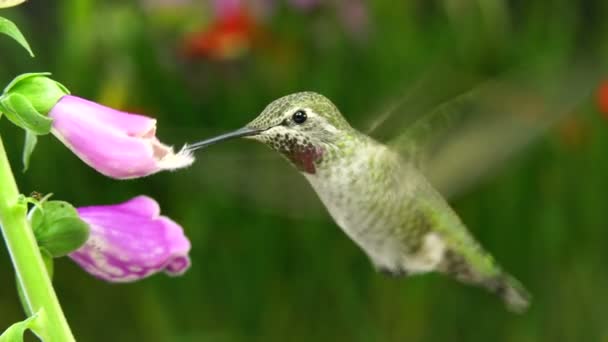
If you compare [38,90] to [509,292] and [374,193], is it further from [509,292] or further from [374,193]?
[509,292]

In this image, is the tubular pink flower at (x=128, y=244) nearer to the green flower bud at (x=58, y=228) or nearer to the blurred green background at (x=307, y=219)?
the green flower bud at (x=58, y=228)

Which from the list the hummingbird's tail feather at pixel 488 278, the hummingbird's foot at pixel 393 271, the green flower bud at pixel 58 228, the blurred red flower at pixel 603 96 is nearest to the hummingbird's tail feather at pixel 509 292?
the hummingbird's tail feather at pixel 488 278

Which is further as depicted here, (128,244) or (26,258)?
(128,244)

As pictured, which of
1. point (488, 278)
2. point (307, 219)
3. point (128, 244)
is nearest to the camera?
point (128, 244)

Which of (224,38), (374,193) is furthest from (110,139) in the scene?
(224,38)

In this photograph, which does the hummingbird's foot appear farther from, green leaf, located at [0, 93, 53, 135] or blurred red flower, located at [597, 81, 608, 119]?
blurred red flower, located at [597, 81, 608, 119]

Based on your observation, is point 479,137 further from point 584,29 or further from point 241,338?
point 584,29
